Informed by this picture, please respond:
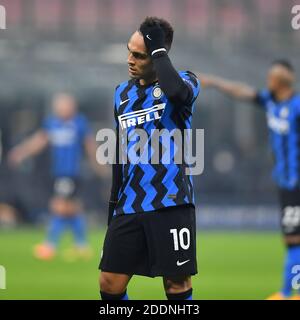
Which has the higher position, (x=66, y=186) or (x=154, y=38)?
(x=66, y=186)

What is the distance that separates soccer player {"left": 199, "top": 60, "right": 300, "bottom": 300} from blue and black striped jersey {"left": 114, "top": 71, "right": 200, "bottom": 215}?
2.96 m

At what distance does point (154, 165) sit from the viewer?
516 centimetres

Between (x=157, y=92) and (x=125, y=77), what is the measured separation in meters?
13.0

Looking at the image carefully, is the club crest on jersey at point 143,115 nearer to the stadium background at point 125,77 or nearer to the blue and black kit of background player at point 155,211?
the blue and black kit of background player at point 155,211

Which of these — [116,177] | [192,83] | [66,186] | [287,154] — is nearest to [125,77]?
[66,186]

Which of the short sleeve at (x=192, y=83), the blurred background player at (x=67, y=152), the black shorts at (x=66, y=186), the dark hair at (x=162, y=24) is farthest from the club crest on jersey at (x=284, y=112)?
the black shorts at (x=66, y=186)

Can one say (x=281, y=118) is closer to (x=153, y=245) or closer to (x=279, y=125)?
(x=279, y=125)

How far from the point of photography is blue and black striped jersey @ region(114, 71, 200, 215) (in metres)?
5.13

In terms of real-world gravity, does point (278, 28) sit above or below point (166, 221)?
above

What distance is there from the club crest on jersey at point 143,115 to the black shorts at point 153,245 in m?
0.53
